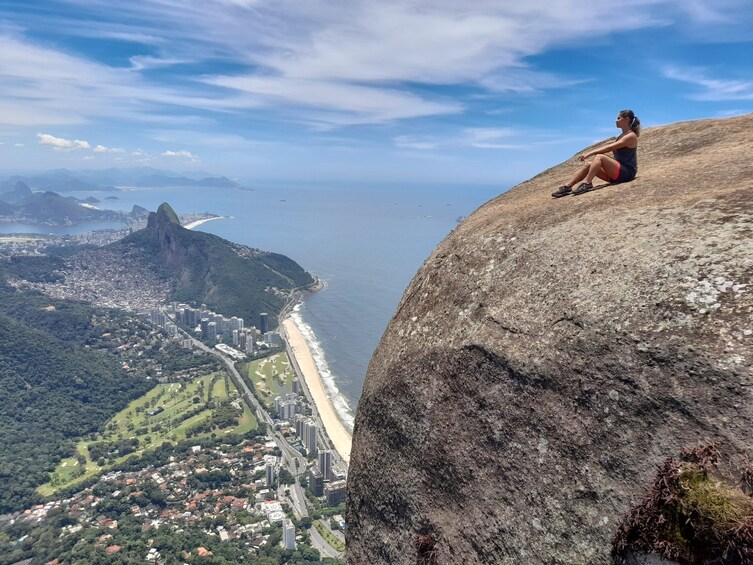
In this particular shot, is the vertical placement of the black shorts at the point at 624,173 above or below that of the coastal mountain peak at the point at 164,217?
above

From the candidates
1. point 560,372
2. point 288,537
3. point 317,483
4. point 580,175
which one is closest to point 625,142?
point 580,175

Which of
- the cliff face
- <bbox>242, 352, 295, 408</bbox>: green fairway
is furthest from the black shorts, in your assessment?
<bbox>242, 352, 295, 408</bbox>: green fairway

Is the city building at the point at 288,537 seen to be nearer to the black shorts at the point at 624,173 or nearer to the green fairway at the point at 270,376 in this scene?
the green fairway at the point at 270,376

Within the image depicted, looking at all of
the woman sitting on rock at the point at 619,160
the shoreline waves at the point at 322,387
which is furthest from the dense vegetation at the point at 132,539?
the woman sitting on rock at the point at 619,160

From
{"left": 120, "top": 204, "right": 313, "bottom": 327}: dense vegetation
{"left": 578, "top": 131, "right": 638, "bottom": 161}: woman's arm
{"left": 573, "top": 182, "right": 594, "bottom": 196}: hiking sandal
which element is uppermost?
{"left": 578, "top": 131, "right": 638, "bottom": 161}: woman's arm

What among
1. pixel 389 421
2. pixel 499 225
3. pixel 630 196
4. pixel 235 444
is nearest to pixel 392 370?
pixel 389 421

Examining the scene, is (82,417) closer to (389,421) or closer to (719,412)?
(389,421)

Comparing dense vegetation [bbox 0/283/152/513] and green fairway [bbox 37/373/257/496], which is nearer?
dense vegetation [bbox 0/283/152/513]

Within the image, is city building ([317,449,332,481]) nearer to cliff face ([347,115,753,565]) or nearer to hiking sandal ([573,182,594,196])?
cliff face ([347,115,753,565])
